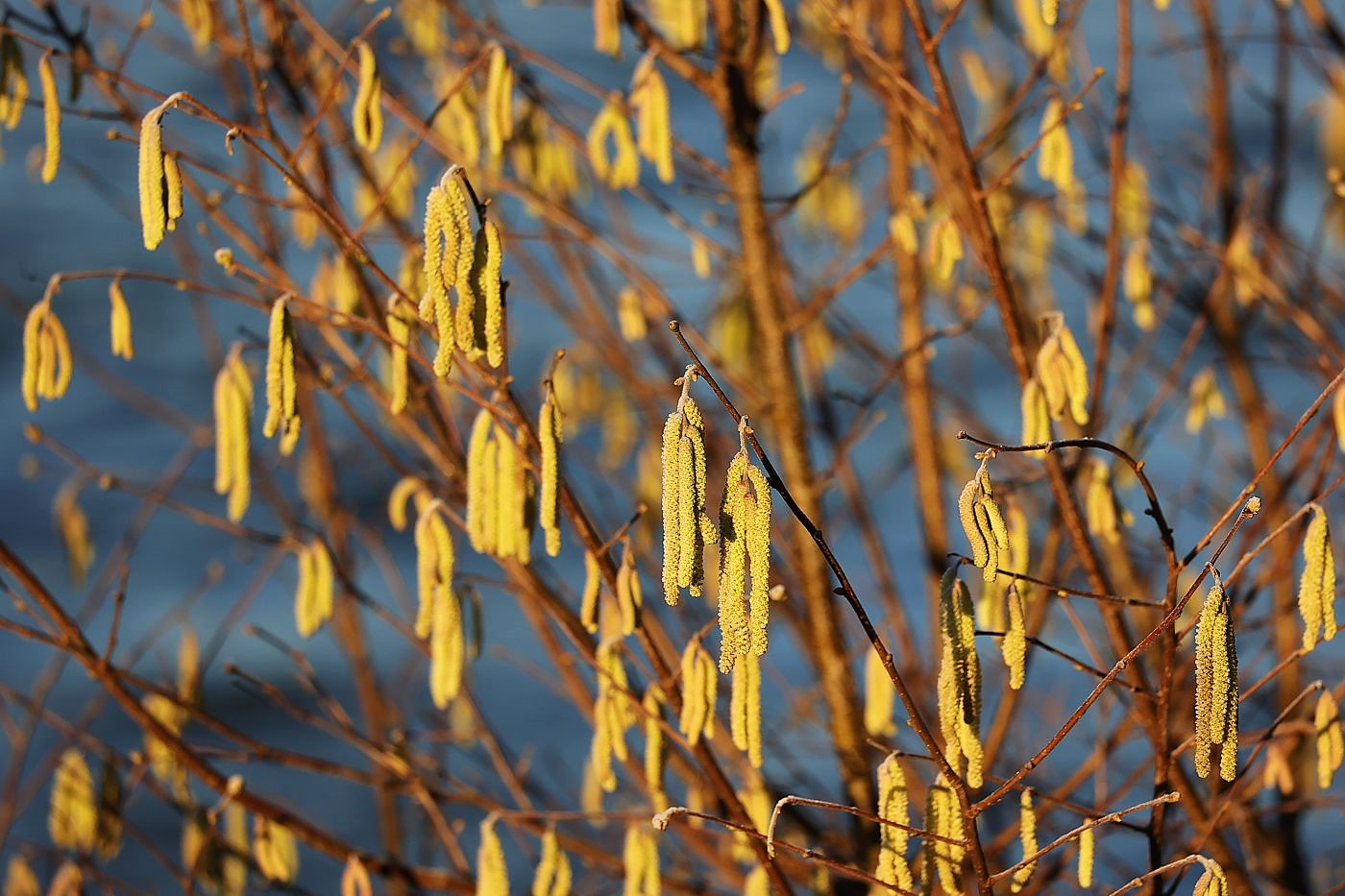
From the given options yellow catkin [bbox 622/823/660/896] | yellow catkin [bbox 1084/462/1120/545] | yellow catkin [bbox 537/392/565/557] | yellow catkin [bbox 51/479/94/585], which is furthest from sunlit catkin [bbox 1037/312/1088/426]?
yellow catkin [bbox 51/479/94/585]

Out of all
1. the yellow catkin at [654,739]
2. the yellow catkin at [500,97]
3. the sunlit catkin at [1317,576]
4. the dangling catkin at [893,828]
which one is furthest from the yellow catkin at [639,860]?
the yellow catkin at [500,97]

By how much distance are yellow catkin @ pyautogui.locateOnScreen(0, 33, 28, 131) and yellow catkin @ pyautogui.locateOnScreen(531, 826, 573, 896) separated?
1039 millimetres

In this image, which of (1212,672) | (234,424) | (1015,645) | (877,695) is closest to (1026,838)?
(1015,645)

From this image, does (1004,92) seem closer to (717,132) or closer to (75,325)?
(717,132)

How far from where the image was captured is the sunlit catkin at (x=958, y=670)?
1.16 metres

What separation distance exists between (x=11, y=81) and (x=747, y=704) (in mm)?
1144

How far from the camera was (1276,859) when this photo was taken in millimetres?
2529

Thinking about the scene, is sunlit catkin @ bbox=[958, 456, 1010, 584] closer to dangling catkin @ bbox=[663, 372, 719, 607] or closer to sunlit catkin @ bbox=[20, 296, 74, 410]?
dangling catkin @ bbox=[663, 372, 719, 607]

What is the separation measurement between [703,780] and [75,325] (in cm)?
290

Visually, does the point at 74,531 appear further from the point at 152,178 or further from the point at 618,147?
the point at 152,178

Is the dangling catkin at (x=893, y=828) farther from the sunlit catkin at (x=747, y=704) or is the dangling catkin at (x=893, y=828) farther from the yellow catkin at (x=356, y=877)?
the yellow catkin at (x=356, y=877)

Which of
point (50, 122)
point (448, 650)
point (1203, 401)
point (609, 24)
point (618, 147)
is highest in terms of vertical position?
point (609, 24)

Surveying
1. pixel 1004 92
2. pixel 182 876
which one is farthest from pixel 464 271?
pixel 1004 92

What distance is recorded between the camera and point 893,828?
125cm
